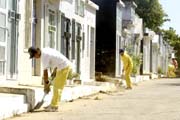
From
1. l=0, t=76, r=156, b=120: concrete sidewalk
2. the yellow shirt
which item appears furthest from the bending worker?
l=0, t=76, r=156, b=120: concrete sidewalk

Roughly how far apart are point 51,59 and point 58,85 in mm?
668

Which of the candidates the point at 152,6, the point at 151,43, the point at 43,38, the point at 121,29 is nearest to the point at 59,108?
the point at 43,38

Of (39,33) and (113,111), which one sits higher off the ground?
(39,33)

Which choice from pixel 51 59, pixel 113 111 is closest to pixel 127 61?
pixel 113 111

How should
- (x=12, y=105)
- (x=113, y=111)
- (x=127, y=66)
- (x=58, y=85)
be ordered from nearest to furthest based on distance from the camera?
(x=12, y=105) → (x=58, y=85) → (x=113, y=111) → (x=127, y=66)

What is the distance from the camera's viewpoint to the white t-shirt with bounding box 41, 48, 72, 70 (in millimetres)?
13664

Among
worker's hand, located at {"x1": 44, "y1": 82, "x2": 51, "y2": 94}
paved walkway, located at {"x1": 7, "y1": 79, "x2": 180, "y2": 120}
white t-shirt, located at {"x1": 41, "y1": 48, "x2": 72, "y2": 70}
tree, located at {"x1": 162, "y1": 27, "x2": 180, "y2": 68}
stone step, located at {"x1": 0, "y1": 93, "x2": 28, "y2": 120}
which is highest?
tree, located at {"x1": 162, "y1": 27, "x2": 180, "y2": 68}

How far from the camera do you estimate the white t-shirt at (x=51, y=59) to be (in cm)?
1366

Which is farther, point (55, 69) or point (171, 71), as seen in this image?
point (171, 71)

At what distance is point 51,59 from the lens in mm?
13836

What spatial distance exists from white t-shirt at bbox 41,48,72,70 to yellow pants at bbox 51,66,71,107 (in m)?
0.14

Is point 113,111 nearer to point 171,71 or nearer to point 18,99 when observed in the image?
point 18,99

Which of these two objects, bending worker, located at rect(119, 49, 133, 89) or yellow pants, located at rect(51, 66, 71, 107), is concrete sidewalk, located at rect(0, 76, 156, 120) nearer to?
yellow pants, located at rect(51, 66, 71, 107)

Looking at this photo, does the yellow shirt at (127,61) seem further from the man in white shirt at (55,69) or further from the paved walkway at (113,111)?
the man in white shirt at (55,69)
